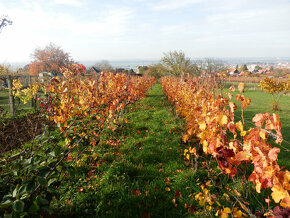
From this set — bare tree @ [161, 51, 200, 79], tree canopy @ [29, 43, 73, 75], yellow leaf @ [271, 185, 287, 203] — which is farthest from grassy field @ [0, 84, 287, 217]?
tree canopy @ [29, 43, 73, 75]

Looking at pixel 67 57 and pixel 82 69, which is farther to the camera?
pixel 67 57

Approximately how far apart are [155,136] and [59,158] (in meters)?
3.08

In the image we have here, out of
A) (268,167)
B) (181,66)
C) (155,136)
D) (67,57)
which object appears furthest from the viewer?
(67,57)

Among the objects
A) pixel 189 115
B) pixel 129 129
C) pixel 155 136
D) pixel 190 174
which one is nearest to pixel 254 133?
pixel 190 174

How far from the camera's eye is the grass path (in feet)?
7.14

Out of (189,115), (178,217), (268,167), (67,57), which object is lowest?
(178,217)

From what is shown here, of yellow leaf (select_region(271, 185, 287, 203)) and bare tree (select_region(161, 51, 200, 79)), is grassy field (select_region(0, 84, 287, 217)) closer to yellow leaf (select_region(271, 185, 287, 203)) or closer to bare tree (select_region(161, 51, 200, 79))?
yellow leaf (select_region(271, 185, 287, 203))

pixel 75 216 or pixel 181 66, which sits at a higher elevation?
pixel 181 66

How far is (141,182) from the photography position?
2730 millimetres

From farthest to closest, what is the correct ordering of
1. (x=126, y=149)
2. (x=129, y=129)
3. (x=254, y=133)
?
(x=129, y=129) → (x=126, y=149) → (x=254, y=133)

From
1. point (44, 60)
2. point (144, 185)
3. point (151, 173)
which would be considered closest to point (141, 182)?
point (144, 185)

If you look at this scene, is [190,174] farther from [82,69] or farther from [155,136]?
[82,69]

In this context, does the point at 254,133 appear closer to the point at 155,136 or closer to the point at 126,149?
the point at 126,149

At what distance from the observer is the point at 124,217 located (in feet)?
6.69
